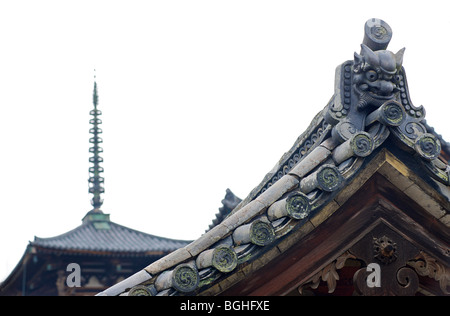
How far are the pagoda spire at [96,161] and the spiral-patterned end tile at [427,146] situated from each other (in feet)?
71.6

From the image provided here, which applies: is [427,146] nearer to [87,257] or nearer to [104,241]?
[87,257]

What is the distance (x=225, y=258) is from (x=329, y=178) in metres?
0.95

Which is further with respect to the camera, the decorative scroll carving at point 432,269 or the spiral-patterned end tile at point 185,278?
the decorative scroll carving at point 432,269

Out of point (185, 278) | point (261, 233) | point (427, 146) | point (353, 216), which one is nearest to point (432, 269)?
point (353, 216)

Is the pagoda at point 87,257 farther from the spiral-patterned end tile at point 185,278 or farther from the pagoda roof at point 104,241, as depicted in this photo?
the spiral-patterned end tile at point 185,278

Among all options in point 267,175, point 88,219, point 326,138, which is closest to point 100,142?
point 88,219

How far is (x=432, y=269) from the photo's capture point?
18.1ft

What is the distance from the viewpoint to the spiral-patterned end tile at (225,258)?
496 cm

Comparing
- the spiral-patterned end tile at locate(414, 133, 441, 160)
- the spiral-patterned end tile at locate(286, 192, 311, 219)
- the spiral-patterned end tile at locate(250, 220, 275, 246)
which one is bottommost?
the spiral-patterned end tile at locate(250, 220, 275, 246)

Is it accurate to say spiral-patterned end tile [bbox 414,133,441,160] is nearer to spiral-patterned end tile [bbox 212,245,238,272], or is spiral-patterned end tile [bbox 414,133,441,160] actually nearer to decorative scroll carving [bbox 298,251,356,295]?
decorative scroll carving [bbox 298,251,356,295]

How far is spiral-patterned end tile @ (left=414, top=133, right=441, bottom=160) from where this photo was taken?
5219mm

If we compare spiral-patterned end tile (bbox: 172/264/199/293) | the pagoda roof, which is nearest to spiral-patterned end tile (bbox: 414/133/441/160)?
spiral-patterned end tile (bbox: 172/264/199/293)

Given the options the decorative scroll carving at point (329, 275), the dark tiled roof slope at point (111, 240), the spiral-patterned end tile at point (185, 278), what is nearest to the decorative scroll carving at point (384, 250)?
the decorative scroll carving at point (329, 275)
